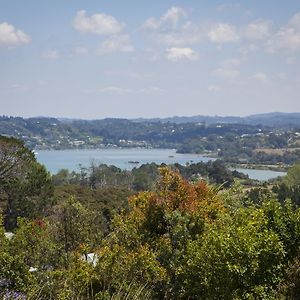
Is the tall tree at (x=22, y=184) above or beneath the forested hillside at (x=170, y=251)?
beneath

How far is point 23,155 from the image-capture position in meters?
35.1

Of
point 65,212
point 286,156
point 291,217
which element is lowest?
point 286,156

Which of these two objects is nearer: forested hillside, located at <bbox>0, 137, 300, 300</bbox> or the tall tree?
forested hillside, located at <bbox>0, 137, 300, 300</bbox>

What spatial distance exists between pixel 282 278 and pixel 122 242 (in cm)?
470

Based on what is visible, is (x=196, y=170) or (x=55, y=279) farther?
(x=196, y=170)

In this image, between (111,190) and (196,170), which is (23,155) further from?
(196,170)

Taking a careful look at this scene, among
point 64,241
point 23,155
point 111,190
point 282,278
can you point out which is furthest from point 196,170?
point 282,278

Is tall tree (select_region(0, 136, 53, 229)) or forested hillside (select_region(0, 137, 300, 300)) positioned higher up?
forested hillside (select_region(0, 137, 300, 300))

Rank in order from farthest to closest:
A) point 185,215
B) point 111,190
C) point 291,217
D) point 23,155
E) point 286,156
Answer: point 286,156 → point 111,190 → point 23,155 → point 185,215 → point 291,217

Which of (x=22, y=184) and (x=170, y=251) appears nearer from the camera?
(x=170, y=251)

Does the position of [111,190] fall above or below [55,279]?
below

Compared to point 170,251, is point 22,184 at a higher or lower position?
lower

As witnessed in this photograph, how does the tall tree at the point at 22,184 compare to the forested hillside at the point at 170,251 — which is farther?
the tall tree at the point at 22,184

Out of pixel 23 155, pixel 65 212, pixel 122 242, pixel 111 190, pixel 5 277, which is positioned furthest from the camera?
pixel 111 190
